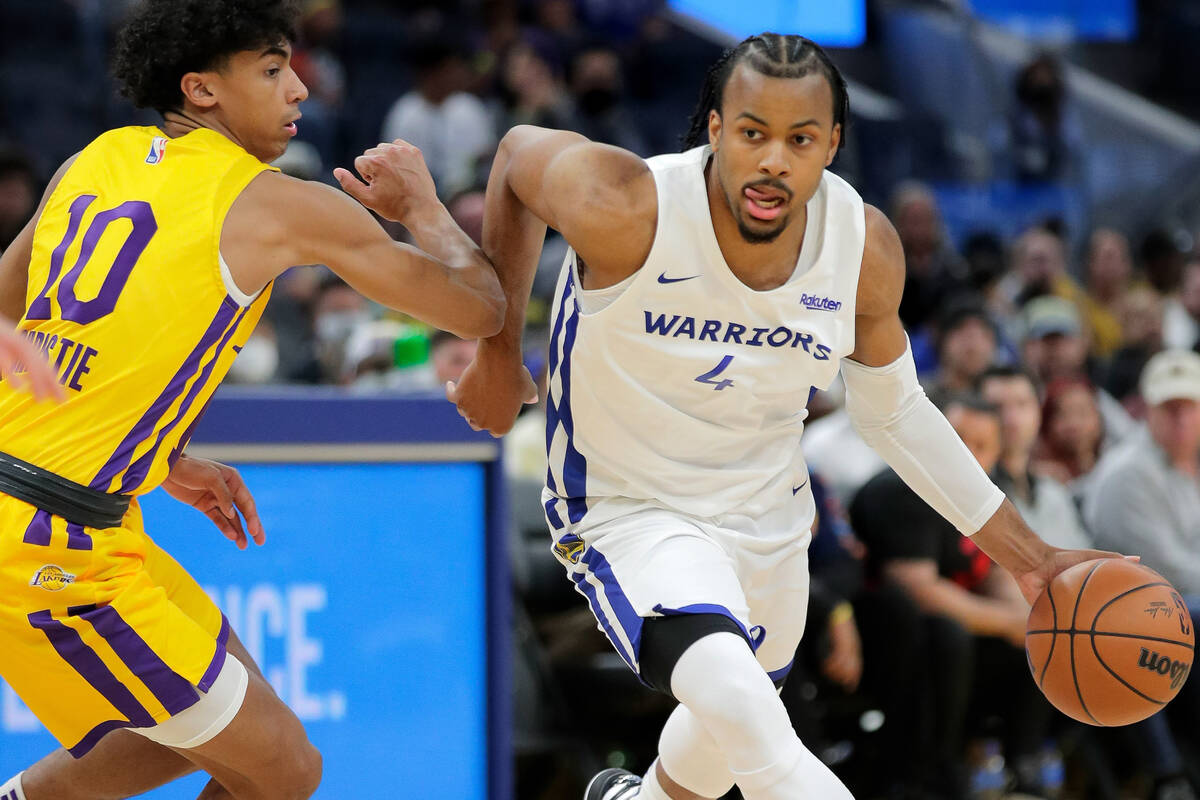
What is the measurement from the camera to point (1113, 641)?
11.9 feet

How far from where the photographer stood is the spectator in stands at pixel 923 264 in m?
9.10

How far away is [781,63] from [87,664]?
6.37 ft

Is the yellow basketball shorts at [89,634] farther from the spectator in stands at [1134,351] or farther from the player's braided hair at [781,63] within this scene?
the spectator in stands at [1134,351]

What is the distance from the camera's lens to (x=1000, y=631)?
5992 millimetres

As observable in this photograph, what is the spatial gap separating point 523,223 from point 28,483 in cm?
136

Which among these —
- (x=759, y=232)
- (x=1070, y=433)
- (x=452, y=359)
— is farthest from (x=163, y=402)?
(x=1070, y=433)

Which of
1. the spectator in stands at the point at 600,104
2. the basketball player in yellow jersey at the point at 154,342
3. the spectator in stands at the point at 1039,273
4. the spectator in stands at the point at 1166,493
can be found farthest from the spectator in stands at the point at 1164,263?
the basketball player in yellow jersey at the point at 154,342

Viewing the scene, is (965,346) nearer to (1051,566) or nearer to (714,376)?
(1051,566)

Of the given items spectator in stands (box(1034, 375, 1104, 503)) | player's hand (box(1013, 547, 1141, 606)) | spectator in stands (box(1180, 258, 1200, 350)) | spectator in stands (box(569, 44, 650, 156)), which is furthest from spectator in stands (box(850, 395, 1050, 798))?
spectator in stands (box(569, 44, 650, 156))

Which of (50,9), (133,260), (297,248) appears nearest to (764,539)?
(297,248)

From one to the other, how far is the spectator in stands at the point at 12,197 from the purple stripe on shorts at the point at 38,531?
164 inches

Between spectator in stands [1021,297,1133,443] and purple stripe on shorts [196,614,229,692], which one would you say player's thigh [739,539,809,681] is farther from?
spectator in stands [1021,297,1133,443]

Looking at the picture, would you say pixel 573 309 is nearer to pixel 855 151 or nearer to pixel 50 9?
pixel 50 9

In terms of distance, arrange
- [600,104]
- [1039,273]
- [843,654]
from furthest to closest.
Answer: [600,104], [1039,273], [843,654]
